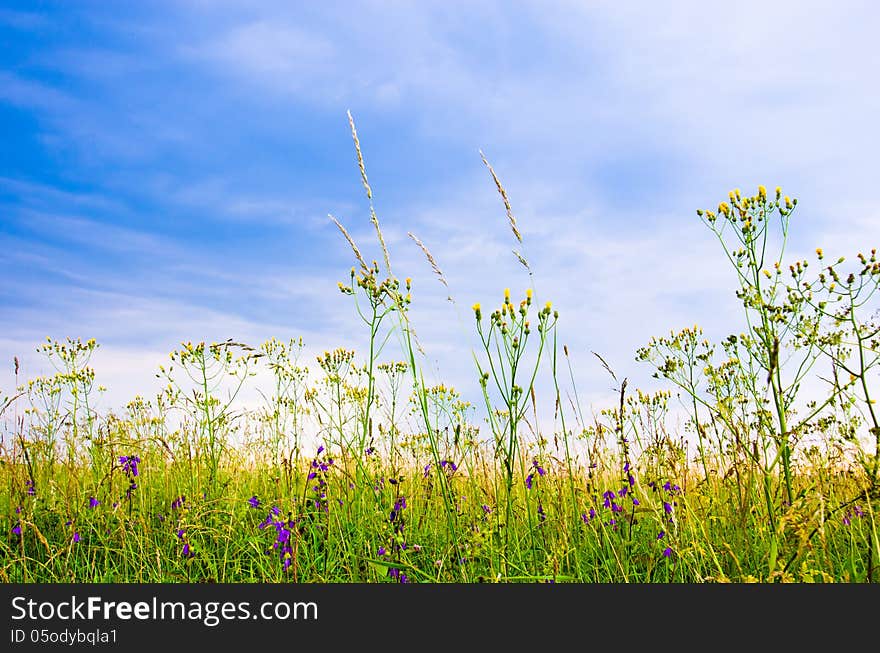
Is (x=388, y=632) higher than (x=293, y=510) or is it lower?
lower

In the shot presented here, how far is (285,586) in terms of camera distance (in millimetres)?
2467

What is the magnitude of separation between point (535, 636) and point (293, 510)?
1965mm

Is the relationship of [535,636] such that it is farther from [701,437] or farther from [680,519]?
[701,437]

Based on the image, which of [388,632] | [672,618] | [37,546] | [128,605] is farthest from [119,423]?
[672,618]

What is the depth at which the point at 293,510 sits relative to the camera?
12.4 feet

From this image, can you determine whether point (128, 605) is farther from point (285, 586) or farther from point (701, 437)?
point (701, 437)

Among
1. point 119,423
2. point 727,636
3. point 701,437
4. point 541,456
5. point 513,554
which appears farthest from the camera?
point 119,423

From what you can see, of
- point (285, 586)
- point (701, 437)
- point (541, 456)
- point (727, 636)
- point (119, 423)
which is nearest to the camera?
point (727, 636)

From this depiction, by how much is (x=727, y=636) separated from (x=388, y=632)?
122cm

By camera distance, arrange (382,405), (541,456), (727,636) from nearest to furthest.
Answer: (727,636)
(541,456)
(382,405)

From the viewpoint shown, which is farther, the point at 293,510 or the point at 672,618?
the point at 293,510

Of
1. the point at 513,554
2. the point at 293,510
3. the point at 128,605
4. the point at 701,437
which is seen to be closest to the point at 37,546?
the point at 293,510

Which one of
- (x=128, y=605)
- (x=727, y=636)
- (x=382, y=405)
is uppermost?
(x=382, y=405)

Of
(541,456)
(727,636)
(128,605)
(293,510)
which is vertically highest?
(541,456)
